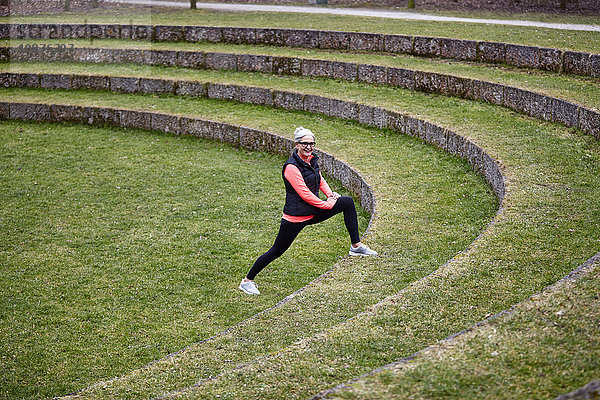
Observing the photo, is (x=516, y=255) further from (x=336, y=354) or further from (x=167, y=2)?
(x=167, y=2)

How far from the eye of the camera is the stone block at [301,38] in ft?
56.6

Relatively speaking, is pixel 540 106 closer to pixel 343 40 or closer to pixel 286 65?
pixel 286 65

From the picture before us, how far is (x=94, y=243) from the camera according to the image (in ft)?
30.1

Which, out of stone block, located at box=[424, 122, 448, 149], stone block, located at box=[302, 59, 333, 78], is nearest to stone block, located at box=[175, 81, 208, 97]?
stone block, located at box=[302, 59, 333, 78]

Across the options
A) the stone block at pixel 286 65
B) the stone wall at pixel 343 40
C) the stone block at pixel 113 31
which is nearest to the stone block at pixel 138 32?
the stone wall at pixel 343 40

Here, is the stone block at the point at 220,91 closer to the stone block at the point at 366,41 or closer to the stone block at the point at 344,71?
the stone block at the point at 344,71

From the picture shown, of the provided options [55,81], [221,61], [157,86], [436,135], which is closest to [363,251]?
[436,135]

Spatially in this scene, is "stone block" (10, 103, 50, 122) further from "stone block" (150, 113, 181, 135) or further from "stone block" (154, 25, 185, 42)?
"stone block" (154, 25, 185, 42)

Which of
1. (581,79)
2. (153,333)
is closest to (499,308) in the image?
(153,333)

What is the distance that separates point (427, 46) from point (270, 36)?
4.40 meters

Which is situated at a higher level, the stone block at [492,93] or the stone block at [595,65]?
the stone block at [595,65]

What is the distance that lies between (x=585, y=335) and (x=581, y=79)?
9041 millimetres

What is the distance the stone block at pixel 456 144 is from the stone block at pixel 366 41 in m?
6.20

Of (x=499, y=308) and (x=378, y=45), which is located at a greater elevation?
(x=378, y=45)
